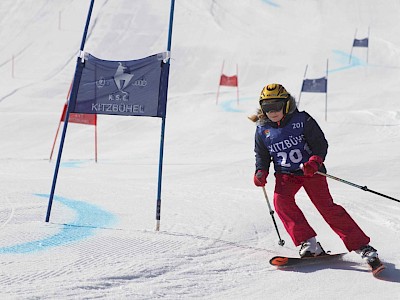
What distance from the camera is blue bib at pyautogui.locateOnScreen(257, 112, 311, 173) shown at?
4527 mm

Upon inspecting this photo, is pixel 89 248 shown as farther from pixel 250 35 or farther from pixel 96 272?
pixel 250 35

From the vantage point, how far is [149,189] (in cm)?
821

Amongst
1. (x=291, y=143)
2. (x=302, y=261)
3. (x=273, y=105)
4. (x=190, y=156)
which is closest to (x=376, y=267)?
(x=302, y=261)

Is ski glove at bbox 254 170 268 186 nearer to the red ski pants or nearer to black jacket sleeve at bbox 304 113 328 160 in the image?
the red ski pants

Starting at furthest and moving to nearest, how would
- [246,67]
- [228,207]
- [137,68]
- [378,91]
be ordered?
[246,67] → [378,91] → [228,207] → [137,68]

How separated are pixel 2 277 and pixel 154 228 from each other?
6.05ft

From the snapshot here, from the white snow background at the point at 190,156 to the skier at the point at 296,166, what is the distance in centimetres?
24

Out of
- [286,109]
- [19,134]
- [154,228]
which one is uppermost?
[286,109]

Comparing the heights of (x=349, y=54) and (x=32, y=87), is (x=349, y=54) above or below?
above

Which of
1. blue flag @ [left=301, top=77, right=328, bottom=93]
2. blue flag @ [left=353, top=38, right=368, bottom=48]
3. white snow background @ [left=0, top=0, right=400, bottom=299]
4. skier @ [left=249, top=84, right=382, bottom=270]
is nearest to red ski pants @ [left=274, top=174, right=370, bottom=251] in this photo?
skier @ [left=249, top=84, right=382, bottom=270]

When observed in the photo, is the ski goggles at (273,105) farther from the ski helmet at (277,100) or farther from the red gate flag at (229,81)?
the red gate flag at (229,81)

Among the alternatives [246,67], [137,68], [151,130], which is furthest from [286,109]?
[246,67]

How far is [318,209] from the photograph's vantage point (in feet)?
15.1

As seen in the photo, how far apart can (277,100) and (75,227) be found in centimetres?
193
